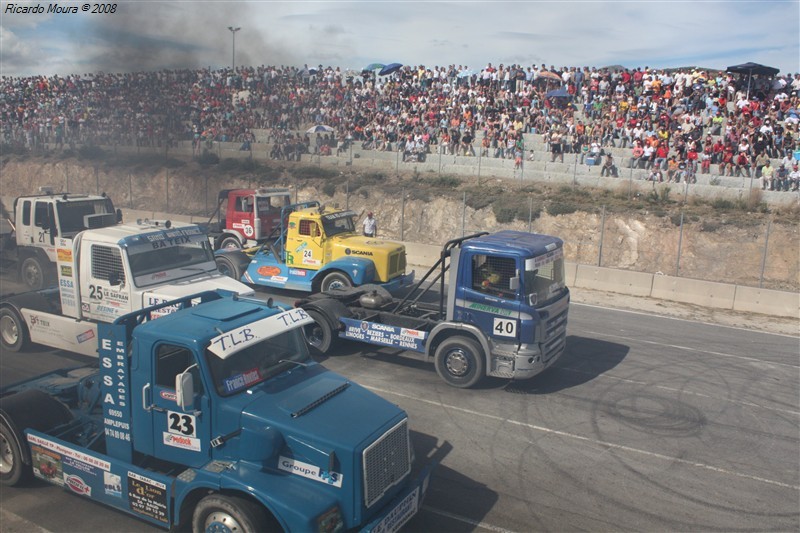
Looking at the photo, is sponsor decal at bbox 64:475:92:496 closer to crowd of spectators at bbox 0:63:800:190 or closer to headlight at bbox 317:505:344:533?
headlight at bbox 317:505:344:533

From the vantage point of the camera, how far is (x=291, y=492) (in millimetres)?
5543

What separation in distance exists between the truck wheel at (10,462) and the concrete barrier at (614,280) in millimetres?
16277

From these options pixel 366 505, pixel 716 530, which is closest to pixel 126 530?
pixel 366 505

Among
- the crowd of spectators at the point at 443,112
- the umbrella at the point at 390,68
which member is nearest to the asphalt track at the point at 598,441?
the crowd of spectators at the point at 443,112

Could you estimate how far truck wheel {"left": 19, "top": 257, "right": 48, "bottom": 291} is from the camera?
56.3 feet

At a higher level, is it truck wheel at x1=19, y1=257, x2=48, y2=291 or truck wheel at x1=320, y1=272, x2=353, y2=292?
truck wheel at x1=320, y1=272, x2=353, y2=292

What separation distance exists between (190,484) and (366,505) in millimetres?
1596

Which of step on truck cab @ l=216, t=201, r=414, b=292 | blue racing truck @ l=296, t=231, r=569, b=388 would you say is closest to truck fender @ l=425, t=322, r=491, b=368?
blue racing truck @ l=296, t=231, r=569, b=388

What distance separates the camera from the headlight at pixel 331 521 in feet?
17.7

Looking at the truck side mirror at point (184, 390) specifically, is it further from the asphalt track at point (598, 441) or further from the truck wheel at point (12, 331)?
the truck wheel at point (12, 331)

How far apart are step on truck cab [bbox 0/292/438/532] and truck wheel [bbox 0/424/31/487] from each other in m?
0.02

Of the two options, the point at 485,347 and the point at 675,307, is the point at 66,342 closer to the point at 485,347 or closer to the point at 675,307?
the point at 485,347

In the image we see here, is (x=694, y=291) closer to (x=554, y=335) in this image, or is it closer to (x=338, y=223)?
(x=554, y=335)

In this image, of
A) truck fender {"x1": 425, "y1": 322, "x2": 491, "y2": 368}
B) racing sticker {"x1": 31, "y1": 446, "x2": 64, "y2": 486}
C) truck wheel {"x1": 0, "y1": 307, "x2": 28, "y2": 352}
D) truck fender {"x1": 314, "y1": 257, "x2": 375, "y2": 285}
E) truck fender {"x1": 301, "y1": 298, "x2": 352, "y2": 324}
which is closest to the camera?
racing sticker {"x1": 31, "y1": 446, "x2": 64, "y2": 486}
